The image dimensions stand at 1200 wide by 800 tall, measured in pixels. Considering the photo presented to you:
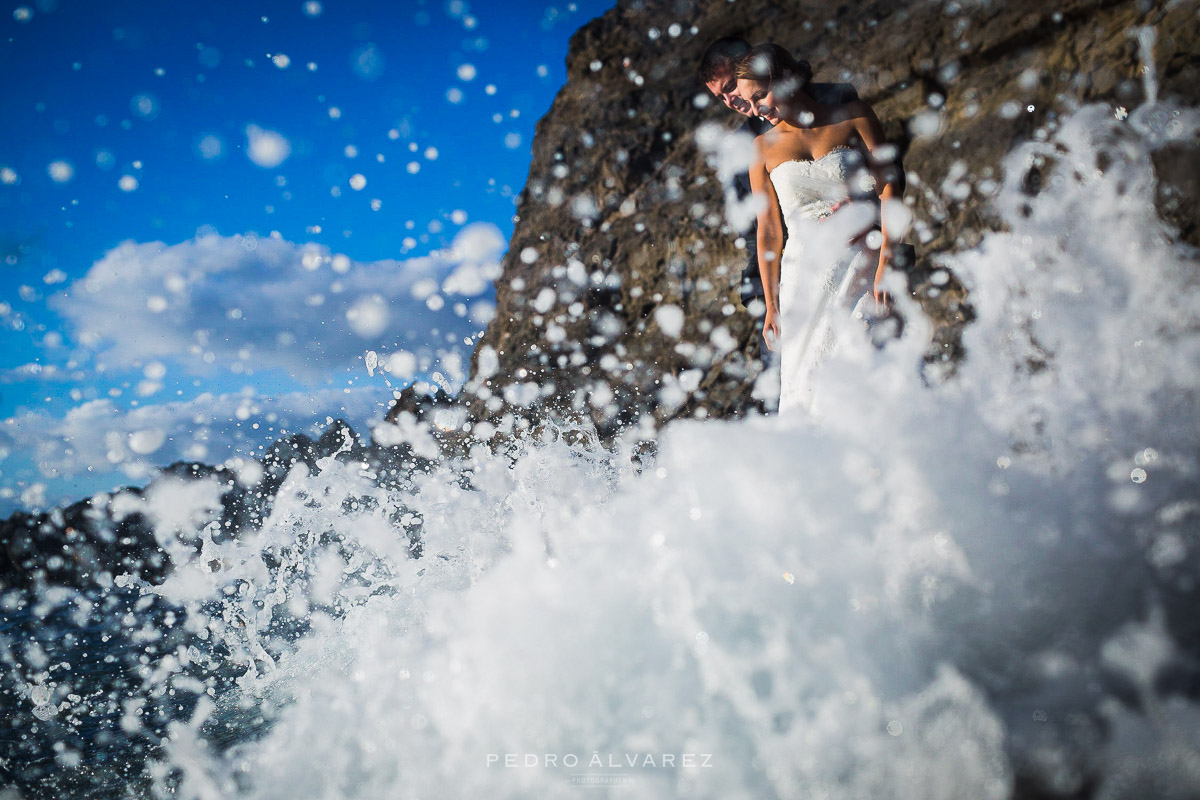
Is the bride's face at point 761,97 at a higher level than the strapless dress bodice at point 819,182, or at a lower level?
higher

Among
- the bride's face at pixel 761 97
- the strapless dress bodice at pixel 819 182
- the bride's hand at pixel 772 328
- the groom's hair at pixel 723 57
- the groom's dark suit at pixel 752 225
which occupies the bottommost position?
the bride's hand at pixel 772 328

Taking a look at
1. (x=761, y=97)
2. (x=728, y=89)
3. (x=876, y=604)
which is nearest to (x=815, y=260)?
(x=761, y=97)

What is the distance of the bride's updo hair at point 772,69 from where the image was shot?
8.44 ft

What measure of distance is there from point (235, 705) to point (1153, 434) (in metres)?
3.88

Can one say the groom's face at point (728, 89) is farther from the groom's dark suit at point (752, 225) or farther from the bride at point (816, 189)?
the groom's dark suit at point (752, 225)

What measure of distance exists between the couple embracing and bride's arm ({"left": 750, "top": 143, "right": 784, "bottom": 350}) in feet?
0.24

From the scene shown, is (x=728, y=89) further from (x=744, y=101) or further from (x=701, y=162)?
(x=701, y=162)

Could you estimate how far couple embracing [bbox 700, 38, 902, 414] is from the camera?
2572 mm

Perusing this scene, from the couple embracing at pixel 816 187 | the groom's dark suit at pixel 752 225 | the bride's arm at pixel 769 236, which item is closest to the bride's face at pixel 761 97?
the couple embracing at pixel 816 187

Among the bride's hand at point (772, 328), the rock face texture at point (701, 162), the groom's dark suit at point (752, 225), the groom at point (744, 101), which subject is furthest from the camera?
the groom's dark suit at point (752, 225)

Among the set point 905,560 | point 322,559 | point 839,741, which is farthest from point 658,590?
point 322,559

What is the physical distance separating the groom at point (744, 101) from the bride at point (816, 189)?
0.06 metres

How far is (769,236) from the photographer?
2875mm

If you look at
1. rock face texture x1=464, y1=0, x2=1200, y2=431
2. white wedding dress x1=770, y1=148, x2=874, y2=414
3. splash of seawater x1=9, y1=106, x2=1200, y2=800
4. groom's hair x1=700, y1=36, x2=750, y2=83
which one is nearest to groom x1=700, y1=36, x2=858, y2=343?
groom's hair x1=700, y1=36, x2=750, y2=83
